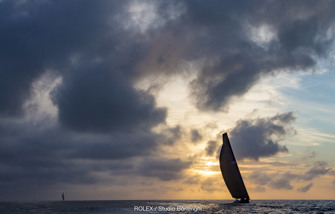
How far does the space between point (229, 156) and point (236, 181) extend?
804cm

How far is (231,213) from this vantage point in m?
84.1

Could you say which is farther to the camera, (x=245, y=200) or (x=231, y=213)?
(x=245, y=200)

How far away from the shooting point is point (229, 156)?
345ft

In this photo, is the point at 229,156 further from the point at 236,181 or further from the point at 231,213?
the point at 231,213

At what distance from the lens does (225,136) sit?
10731 centimetres

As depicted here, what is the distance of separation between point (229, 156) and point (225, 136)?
6.60 meters

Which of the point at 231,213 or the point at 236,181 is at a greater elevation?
the point at 236,181

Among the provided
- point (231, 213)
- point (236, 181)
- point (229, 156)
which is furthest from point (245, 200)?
point (231, 213)

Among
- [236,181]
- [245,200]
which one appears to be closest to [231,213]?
[236,181]

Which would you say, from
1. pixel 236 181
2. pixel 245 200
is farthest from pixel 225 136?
pixel 245 200

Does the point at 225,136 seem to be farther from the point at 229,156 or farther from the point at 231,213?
the point at 231,213

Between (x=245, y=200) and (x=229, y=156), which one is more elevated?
(x=229, y=156)

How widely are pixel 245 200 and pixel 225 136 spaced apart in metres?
23.0

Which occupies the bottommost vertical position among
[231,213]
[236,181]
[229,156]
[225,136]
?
[231,213]
